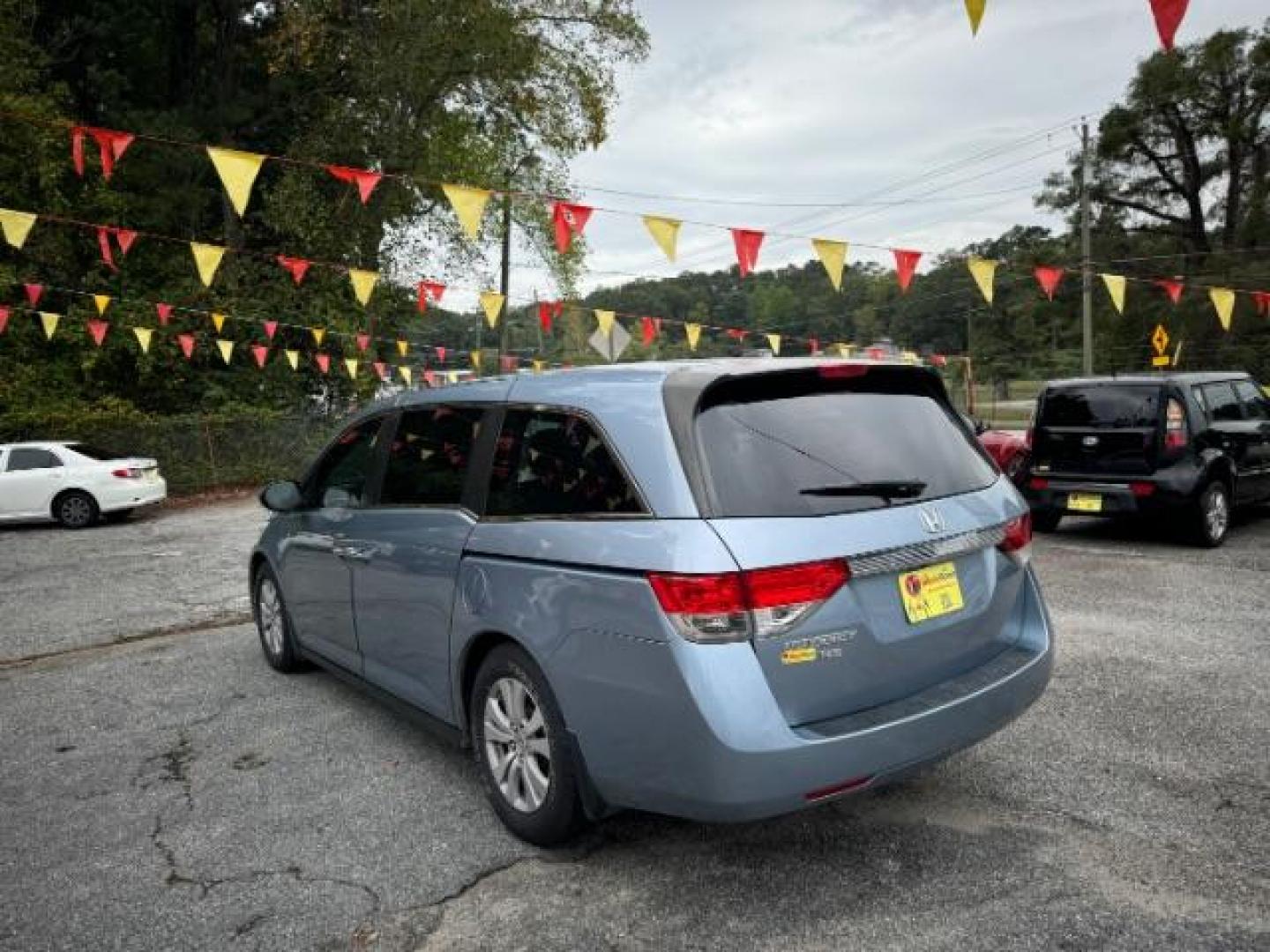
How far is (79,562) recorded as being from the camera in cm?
1032

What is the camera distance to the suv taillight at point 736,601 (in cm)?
239

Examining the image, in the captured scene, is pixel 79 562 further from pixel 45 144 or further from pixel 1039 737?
pixel 45 144

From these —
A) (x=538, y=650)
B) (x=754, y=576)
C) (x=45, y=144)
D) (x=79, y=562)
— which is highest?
(x=45, y=144)

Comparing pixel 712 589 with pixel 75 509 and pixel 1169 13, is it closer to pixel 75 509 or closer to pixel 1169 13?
pixel 1169 13

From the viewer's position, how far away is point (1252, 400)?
9.10 metres

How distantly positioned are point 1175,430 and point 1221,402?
3.57 ft

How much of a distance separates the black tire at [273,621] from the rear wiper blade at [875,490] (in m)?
3.41

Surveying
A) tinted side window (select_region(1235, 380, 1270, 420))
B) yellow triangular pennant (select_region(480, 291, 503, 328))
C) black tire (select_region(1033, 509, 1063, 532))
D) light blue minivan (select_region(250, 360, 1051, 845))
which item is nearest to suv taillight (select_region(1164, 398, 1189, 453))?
black tire (select_region(1033, 509, 1063, 532))

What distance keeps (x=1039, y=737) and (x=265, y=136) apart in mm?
24104

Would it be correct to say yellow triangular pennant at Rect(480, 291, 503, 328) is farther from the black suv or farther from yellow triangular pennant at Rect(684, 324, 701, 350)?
the black suv

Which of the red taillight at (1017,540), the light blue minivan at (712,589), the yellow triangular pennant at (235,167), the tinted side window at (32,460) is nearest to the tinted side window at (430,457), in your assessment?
the light blue minivan at (712,589)

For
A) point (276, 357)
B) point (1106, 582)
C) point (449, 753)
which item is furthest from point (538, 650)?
point (276, 357)

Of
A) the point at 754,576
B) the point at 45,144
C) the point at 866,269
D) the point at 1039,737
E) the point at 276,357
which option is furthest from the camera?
the point at 866,269

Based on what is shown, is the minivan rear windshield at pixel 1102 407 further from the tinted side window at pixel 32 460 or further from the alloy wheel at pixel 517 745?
the tinted side window at pixel 32 460
